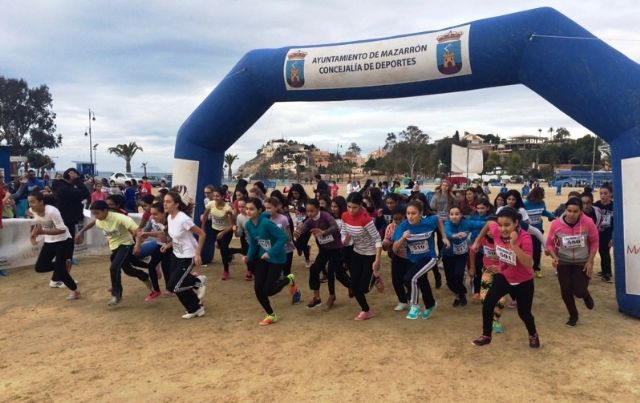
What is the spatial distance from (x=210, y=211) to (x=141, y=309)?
2.29 meters

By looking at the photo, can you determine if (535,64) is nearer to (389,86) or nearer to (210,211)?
(389,86)

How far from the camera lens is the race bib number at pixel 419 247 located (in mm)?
5457

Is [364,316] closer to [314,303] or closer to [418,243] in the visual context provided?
[314,303]

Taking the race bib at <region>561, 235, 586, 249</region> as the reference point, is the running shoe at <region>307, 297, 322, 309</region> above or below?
below

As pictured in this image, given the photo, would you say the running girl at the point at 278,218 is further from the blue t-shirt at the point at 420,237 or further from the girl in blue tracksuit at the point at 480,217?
the girl in blue tracksuit at the point at 480,217

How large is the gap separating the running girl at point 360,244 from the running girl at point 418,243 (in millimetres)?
304

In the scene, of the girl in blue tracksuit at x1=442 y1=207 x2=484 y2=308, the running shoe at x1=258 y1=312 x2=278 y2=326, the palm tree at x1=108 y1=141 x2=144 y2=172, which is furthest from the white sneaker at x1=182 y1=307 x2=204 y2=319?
the palm tree at x1=108 y1=141 x2=144 y2=172

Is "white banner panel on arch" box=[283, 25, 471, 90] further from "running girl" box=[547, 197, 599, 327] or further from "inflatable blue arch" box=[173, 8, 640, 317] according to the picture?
"running girl" box=[547, 197, 599, 327]

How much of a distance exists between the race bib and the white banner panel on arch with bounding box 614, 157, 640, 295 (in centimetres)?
80

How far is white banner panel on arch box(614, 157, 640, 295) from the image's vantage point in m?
5.42

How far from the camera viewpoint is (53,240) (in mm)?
6508

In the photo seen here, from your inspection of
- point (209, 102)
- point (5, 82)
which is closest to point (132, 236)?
point (209, 102)

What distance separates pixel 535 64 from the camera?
6066mm

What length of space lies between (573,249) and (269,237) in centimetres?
357
